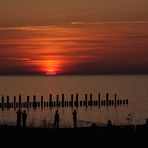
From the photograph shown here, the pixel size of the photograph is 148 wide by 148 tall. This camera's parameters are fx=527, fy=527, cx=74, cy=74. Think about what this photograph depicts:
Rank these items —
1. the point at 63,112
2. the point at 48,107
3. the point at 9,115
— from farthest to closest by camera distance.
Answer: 1. the point at 48,107
2. the point at 63,112
3. the point at 9,115

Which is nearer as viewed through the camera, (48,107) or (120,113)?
(120,113)

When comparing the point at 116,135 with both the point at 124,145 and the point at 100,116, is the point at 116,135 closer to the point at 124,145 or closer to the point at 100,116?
the point at 124,145

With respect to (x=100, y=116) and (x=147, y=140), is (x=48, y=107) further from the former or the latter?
(x=147, y=140)

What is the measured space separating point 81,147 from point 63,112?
55.6 m

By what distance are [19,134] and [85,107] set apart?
63176 mm

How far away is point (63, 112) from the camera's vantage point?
81.0m

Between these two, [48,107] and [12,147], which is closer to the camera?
[12,147]

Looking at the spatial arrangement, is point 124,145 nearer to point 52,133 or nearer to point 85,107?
point 52,133

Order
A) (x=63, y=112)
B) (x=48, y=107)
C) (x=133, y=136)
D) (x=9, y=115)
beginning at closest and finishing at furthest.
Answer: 1. (x=133, y=136)
2. (x=9, y=115)
3. (x=63, y=112)
4. (x=48, y=107)

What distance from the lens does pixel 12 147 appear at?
83.7ft

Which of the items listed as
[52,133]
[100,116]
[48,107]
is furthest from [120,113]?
[52,133]

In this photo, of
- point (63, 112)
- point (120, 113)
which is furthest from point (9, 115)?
point (120, 113)

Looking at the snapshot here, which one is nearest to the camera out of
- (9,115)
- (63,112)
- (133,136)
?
(133,136)

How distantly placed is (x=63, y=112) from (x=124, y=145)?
5556 cm
